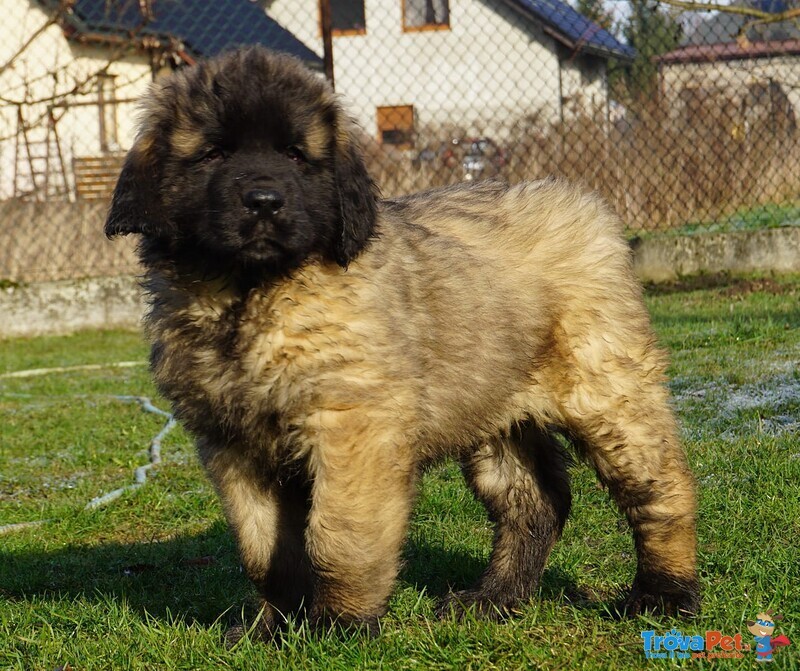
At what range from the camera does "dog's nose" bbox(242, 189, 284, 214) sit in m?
2.86

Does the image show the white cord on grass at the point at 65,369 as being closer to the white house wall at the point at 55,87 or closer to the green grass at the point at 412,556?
the green grass at the point at 412,556

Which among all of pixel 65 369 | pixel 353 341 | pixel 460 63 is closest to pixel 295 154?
pixel 353 341

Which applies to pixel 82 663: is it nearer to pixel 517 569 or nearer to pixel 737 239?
pixel 517 569

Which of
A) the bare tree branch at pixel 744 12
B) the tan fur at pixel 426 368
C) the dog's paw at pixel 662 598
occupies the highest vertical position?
the bare tree branch at pixel 744 12

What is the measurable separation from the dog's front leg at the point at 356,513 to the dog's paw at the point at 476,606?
387 millimetres

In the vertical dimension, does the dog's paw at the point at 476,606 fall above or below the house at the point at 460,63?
below

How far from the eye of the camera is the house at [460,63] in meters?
10.8

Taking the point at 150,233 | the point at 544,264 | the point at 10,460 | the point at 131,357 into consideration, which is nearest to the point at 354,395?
the point at 150,233

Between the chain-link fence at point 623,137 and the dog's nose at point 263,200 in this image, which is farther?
the chain-link fence at point 623,137

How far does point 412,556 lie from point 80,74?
13.0 metres

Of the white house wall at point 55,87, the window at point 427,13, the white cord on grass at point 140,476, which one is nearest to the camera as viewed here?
the white cord on grass at point 140,476

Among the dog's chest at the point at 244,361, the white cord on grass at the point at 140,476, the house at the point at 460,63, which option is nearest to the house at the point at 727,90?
the house at the point at 460,63

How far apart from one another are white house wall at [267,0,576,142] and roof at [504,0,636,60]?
1.11 feet

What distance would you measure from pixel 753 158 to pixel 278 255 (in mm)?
7966
